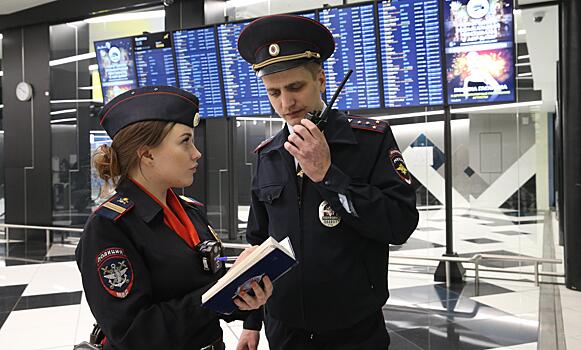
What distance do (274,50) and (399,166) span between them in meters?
0.49

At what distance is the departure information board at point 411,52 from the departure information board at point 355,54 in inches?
4.1

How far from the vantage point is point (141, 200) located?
1.27 metres

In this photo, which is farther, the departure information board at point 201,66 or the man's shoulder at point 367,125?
the departure information board at point 201,66

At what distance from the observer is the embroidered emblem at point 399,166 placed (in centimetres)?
141

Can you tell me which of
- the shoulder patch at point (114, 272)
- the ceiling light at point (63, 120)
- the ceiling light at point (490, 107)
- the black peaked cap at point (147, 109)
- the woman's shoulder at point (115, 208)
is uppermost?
the ceiling light at point (63, 120)

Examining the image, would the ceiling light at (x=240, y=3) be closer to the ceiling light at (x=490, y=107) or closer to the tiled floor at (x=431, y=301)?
the ceiling light at (x=490, y=107)

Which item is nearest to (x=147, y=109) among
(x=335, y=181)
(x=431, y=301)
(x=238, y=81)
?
(x=335, y=181)

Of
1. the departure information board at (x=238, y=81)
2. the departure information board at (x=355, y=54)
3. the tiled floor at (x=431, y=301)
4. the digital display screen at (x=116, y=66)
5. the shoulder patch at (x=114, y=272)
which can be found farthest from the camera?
the digital display screen at (x=116, y=66)

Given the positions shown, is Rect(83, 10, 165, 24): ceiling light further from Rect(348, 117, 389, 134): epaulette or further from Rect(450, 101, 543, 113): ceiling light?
Rect(348, 117, 389, 134): epaulette

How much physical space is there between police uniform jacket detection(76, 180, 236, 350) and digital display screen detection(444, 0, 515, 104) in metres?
3.70

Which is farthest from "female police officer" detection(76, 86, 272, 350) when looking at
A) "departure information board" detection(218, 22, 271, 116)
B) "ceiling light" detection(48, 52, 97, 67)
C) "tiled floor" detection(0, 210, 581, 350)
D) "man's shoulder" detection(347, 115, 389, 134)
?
"ceiling light" detection(48, 52, 97, 67)

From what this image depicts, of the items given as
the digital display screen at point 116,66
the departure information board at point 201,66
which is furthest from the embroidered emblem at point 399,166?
the digital display screen at point 116,66

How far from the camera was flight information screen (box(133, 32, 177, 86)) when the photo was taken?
5539mm

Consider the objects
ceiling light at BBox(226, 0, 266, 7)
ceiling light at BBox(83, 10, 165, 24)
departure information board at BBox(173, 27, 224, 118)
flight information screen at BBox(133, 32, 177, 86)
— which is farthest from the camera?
ceiling light at BBox(83, 10, 165, 24)
